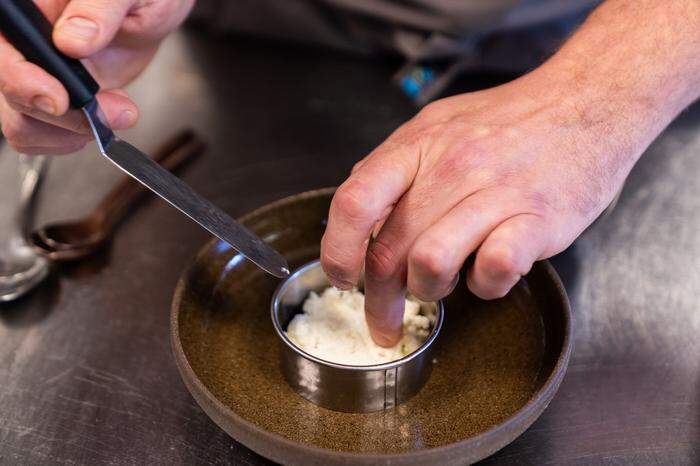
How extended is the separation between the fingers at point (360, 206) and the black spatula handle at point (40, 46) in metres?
0.28

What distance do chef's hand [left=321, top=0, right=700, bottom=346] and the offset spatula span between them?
0.08 m

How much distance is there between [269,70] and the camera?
1396 mm

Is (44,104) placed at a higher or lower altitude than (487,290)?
higher

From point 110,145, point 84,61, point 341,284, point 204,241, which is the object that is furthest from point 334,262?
point 84,61

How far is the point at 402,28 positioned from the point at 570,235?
0.71m

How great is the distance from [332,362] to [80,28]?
0.42m

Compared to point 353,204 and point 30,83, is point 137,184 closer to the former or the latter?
point 30,83

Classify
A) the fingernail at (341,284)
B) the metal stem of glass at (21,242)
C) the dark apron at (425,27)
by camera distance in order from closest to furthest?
the fingernail at (341,284), the metal stem of glass at (21,242), the dark apron at (425,27)

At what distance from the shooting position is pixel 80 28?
73cm

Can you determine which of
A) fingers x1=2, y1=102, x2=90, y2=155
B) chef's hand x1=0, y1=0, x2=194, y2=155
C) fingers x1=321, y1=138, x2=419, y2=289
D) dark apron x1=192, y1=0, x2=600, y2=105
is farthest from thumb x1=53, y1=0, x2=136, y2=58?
dark apron x1=192, y1=0, x2=600, y2=105

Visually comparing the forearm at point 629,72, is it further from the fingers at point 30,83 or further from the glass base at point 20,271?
the glass base at point 20,271

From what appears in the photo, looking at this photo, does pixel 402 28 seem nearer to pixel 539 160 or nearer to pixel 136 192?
pixel 136 192

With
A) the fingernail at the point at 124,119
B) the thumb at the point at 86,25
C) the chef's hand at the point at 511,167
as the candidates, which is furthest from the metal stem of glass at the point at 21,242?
the chef's hand at the point at 511,167

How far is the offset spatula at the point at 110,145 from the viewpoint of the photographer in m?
0.70
